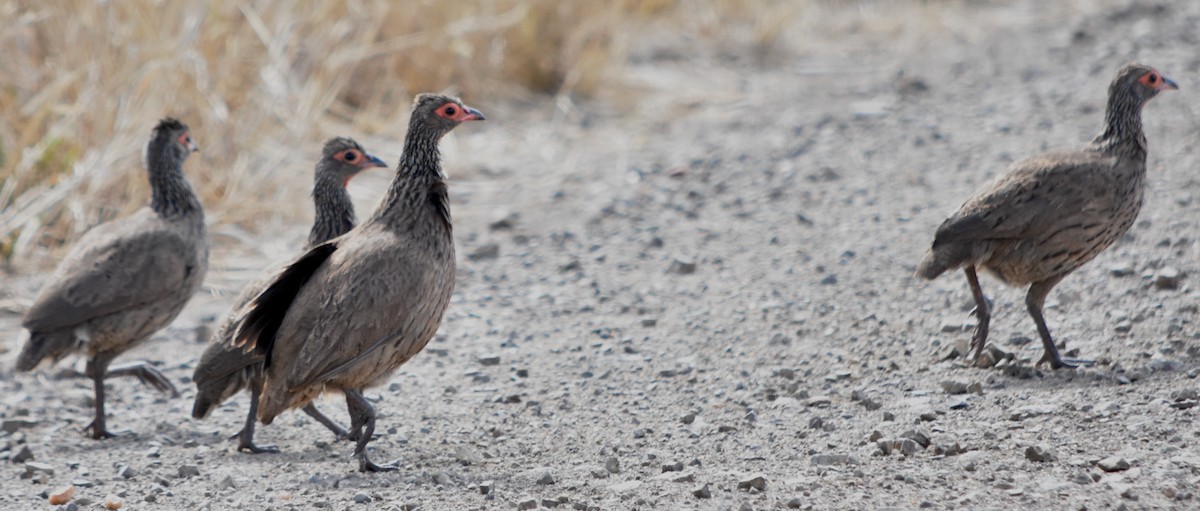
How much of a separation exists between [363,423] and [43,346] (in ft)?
6.10

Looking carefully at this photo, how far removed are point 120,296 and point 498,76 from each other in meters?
6.14

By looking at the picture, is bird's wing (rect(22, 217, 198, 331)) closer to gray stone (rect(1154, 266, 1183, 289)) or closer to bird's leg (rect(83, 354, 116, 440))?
bird's leg (rect(83, 354, 116, 440))

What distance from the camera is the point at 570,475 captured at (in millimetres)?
5156

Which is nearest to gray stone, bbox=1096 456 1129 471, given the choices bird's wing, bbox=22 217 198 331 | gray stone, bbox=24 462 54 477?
gray stone, bbox=24 462 54 477

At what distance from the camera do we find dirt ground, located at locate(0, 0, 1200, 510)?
4.96 meters

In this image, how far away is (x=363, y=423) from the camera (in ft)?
17.9

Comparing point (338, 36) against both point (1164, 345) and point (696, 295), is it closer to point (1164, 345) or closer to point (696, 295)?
point (696, 295)

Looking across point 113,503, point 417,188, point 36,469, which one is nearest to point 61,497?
point 113,503

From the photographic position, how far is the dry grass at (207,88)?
8562mm

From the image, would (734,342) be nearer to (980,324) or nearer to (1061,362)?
(980,324)

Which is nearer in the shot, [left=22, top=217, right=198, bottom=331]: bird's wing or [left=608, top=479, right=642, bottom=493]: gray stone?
[left=608, top=479, right=642, bottom=493]: gray stone

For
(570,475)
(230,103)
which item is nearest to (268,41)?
(230,103)

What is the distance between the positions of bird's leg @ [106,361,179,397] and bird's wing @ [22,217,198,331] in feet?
1.28

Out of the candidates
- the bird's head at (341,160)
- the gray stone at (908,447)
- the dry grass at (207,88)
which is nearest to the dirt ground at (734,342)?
the gray stone at (908,447)
